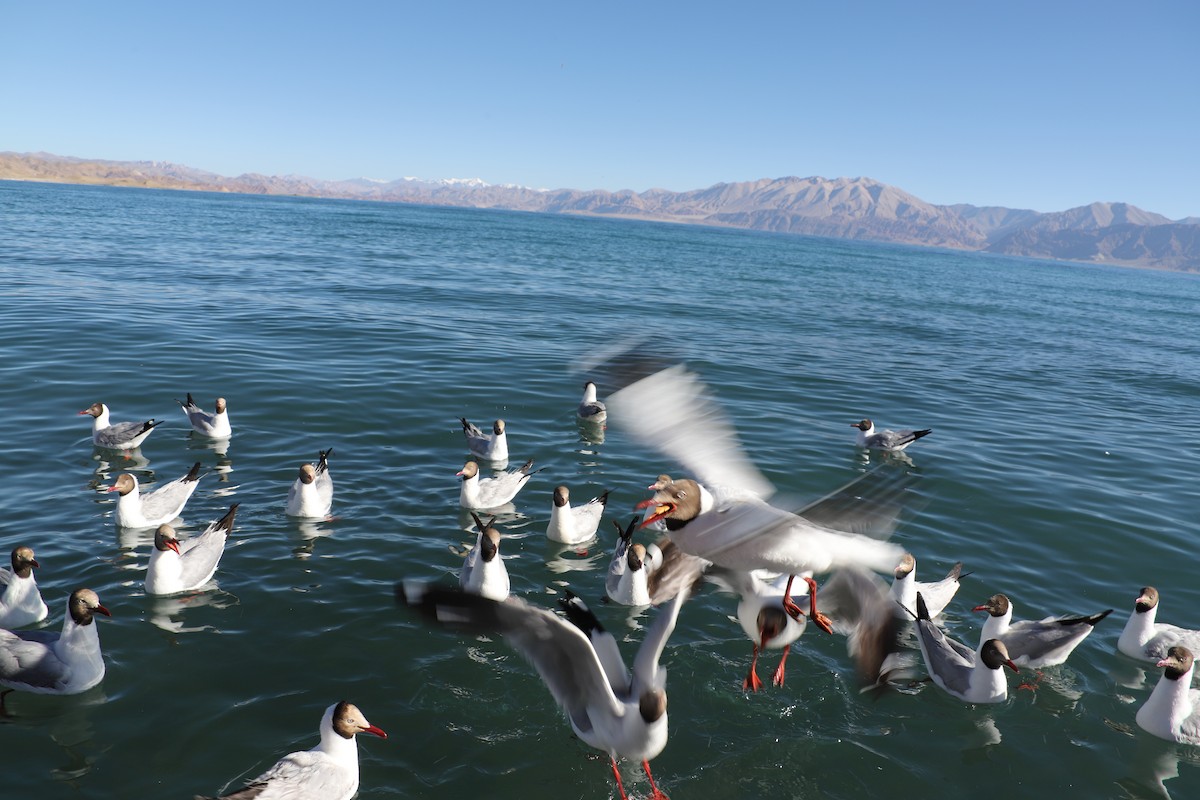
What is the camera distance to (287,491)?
1295 centimetres

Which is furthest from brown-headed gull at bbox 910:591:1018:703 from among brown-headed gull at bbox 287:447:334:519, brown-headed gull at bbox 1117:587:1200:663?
brown-headed gull at bbox 287:447:334:519

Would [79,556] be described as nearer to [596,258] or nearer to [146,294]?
[146,294]

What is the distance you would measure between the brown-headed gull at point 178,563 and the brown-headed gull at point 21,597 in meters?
1.17

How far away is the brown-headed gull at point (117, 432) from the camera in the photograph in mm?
14023

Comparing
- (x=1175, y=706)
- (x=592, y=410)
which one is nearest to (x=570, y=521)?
(x=592, y=410)

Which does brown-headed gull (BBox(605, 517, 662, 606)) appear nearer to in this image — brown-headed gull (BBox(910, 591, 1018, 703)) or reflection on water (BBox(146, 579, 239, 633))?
brown-headed gull (BBox(910, 591, 1018, 703))

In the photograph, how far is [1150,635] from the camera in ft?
30.3

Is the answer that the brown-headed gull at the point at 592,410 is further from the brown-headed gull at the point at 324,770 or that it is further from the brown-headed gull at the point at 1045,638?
the brown-headed gull at the point at 324,770

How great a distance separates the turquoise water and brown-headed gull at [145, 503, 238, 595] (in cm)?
22

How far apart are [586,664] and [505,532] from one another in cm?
633

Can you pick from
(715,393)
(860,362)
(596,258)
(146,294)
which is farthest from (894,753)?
(596,258)

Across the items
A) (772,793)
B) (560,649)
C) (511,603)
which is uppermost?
(511,603)

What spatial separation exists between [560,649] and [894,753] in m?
4.02

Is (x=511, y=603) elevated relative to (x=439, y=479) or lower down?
elevated
